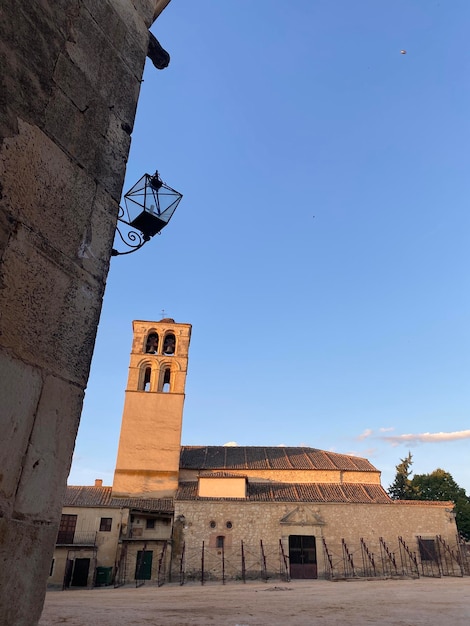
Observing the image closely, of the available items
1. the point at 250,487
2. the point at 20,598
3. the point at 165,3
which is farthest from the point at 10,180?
the point at 250,487

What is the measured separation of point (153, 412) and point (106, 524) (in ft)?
24.7

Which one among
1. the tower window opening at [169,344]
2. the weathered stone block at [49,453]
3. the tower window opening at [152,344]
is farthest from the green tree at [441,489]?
the weathered stone block at [49,453]

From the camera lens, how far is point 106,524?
73.8ft

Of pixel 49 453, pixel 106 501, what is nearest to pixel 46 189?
pixel 49 453

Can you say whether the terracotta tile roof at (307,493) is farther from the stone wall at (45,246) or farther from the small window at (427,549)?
the stone wall at (45,246)

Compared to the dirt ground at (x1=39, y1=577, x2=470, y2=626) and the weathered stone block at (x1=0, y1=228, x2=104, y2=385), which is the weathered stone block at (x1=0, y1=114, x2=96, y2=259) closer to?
the weathered stone block at (x1=0, y1=228, x2=104, y2=385)

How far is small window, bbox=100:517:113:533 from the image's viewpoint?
22297 mm

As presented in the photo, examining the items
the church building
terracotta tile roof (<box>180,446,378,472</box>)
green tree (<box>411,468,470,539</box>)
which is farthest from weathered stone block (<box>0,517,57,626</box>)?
green tree (<box>411,468,470,539</box>)

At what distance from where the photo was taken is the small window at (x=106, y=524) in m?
22.3

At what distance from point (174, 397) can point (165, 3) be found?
2760cm

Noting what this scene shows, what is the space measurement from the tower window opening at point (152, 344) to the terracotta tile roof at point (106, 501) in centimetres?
910

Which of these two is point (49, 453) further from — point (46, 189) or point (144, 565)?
point (144, 565)

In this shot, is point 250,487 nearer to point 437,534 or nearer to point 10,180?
point 437,534

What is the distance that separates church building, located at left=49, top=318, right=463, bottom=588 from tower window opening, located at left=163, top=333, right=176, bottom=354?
14.2 ft
